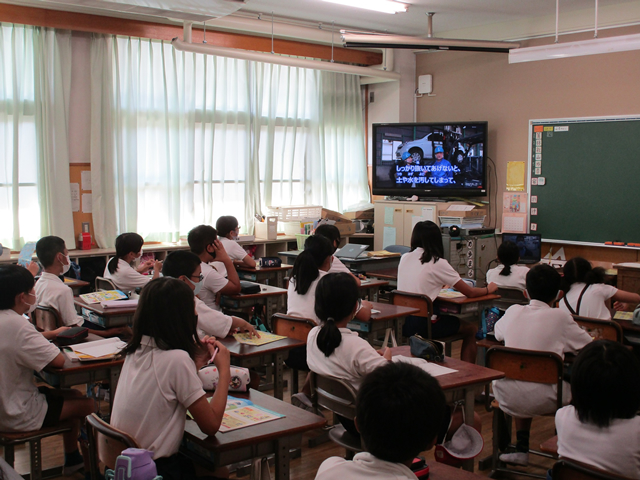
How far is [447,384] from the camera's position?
2635mm

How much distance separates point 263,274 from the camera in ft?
20.1

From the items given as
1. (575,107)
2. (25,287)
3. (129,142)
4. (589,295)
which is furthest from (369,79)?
(25,287)

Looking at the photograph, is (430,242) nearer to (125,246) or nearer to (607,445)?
(125,246)

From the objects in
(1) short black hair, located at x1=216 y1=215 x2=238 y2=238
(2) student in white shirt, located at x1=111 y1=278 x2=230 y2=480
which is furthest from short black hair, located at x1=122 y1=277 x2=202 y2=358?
(1) short black hair, located at x1=216 y1=215 x2=238 y2=238

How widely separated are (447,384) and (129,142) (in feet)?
17.2

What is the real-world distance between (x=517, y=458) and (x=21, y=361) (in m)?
2.48

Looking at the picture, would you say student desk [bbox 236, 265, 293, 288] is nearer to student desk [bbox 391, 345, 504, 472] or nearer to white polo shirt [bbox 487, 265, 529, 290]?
white polo shirt [bbox 487, 265, 529, 290]

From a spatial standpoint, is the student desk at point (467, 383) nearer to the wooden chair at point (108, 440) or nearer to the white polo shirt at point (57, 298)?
the wooden chair at point (108, 440)

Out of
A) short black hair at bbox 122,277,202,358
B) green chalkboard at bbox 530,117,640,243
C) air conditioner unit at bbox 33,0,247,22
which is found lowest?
short black hair at bbox 122,277,202,358

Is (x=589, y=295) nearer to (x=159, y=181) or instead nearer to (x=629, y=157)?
(x=629, y=157)

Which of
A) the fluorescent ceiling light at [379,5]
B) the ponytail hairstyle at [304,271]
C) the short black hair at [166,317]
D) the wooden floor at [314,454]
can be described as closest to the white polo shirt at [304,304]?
the ponytail hairstyle at [304,271]

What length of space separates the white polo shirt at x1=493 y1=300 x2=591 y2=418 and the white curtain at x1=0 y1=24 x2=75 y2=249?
4862 millimetres

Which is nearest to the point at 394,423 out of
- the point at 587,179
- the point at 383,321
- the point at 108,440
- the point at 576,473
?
the point at 576,473

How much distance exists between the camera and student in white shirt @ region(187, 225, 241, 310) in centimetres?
445
